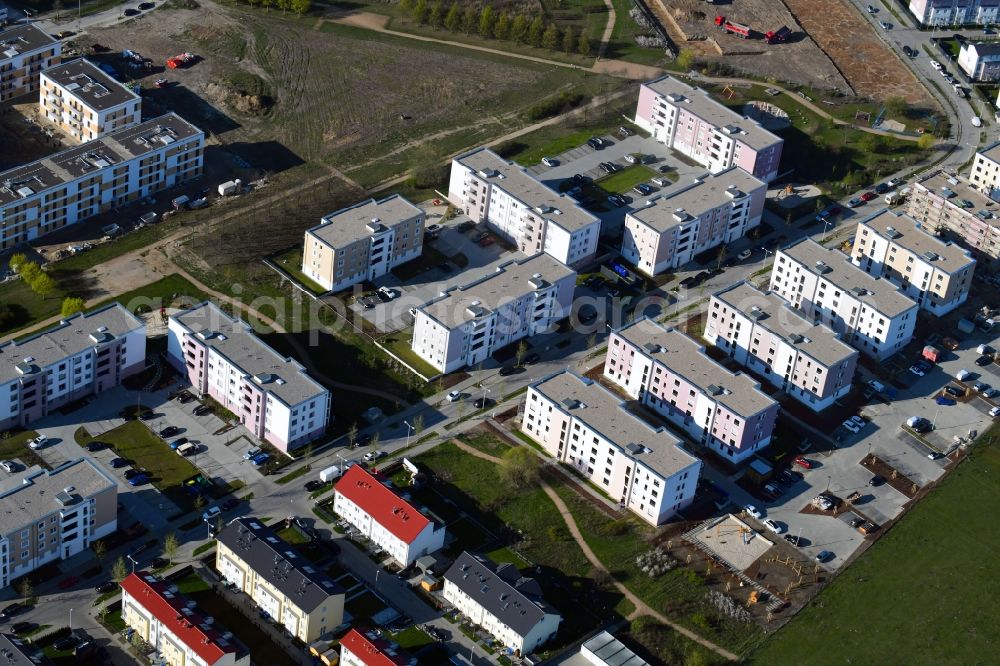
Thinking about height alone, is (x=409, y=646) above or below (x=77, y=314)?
below

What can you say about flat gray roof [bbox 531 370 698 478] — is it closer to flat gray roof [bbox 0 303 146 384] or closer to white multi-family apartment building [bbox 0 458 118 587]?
flat gray roof [bbox 0 303 146 384]

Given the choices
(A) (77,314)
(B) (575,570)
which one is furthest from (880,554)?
(A) (77,314)

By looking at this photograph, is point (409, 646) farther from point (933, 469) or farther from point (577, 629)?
point (933, 469)

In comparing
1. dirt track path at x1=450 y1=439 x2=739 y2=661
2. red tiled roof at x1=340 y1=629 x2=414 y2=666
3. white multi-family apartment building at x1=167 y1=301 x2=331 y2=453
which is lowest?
dirt track path at x1=450 y1=439 x2=739 y2=661

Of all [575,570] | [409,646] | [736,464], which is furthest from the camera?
[736,464]

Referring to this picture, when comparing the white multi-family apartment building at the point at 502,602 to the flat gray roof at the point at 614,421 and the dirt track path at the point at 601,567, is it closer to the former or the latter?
the dirt track path at the point at 601,567

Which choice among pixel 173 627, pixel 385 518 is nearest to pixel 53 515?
pixel 173 627

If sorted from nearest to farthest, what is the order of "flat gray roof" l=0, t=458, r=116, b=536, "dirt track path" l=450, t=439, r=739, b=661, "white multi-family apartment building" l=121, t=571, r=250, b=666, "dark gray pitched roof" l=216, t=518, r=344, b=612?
"white multi-family apartment building" l=121, t=571, r=250, b=666, "dark gray pitched roof" l=216, t=518, r=344, b=612, "flat gray roof" l=0, t=458, r=116, b=536, "dirt track path" l=450, t=439, r=739, b=661

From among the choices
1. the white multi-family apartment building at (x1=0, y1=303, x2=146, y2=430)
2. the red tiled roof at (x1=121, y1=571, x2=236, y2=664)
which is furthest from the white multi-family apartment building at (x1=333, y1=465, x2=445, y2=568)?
the white multi-family apartment building at (x1=0, y1=303, x2=146, y2=430)
